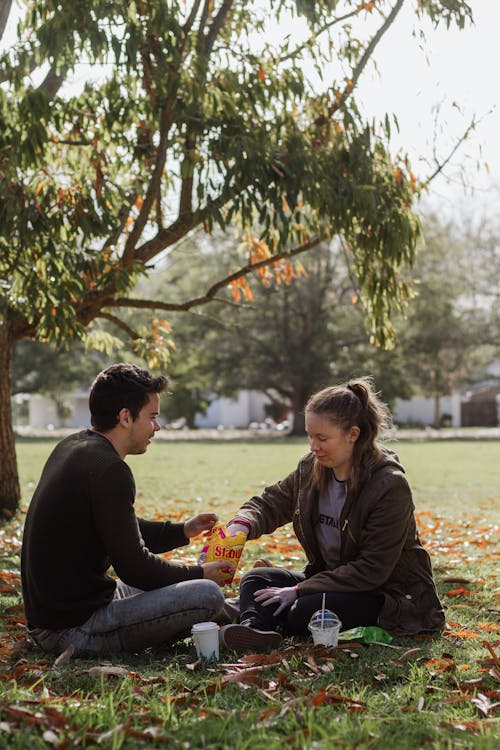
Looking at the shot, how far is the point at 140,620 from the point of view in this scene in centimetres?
→ 430

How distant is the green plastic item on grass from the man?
691 millimetres

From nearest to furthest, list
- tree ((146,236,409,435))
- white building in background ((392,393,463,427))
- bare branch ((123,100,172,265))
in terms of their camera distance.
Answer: bare branch ((123,100,172,265)) < tree ((146,236,409,435)) < white building in background ((392,393,463,427))

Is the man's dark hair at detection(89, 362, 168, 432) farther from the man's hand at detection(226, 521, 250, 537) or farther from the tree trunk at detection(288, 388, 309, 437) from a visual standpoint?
the tree trunk at detection(288, 388, 309, 437)

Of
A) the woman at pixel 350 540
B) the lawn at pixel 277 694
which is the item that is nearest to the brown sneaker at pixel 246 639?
the woman at pixel 350 540

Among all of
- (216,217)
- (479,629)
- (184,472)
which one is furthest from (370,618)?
(184,472)

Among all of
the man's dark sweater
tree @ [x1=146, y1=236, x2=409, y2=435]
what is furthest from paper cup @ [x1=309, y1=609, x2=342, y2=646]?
tree @ [x1=146, y1=236, x2=409, y2=435]

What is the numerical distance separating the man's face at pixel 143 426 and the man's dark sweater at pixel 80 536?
4.9 inches

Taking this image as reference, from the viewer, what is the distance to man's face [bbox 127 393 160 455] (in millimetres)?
4320

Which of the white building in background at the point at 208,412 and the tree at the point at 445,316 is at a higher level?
the tree at the point at 445,316

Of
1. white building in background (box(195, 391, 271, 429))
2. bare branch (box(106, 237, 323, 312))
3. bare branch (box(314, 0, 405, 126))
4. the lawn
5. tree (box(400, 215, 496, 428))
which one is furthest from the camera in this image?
white building in background (box(195, 391, 271, 429))

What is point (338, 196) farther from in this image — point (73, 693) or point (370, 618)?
point (73, 693)

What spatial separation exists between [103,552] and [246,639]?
0.83m

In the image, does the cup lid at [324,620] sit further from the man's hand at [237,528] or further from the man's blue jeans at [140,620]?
the man's hand at [237,528]

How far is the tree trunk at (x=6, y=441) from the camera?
31.7ft
